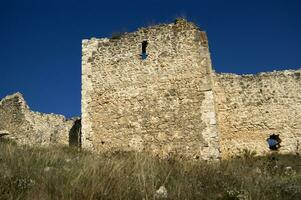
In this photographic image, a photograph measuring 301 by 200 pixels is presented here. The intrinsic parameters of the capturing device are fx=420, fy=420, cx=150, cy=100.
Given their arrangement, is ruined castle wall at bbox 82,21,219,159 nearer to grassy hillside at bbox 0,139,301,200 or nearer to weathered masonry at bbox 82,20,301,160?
weathered masonry at bbox 82,20,301,160

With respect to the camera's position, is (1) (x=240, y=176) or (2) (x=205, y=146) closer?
(1) (x=240, y=176)

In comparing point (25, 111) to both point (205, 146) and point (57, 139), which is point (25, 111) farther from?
point (205, 146)

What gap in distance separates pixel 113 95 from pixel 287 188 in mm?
8437

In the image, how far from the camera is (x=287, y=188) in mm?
6082

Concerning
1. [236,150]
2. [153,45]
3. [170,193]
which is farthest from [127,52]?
[170,193]

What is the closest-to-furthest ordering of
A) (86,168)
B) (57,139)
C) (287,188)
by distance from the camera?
1. (86,168)
2. (287,188)
3. (57,139)

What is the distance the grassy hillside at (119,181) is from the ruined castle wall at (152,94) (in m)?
5.60

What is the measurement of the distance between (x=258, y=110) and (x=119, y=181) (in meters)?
13.7

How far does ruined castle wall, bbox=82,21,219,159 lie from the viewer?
1263cm

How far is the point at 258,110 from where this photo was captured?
59.1 feet

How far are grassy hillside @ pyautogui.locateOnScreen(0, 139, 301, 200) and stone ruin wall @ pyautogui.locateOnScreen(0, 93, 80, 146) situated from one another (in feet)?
42.5

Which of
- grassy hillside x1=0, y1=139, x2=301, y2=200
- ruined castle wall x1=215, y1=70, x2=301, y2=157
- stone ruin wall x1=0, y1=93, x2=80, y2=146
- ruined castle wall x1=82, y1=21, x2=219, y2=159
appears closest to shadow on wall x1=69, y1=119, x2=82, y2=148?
stone ruin wall x1=0, y1=93, x2=80, y2=146

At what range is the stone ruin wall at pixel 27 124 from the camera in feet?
64.1

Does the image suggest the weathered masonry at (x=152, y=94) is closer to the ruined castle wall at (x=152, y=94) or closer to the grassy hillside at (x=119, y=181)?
the ruined castle wall at (x=152, y=94)
